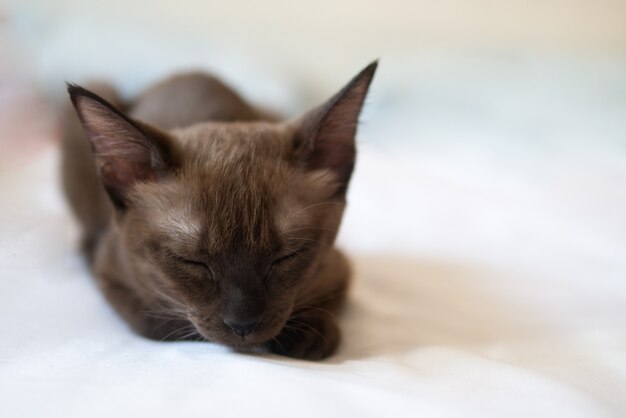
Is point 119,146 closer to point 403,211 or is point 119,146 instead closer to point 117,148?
point 117,148

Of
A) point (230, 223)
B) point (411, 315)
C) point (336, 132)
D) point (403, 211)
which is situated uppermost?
point (336, 132)

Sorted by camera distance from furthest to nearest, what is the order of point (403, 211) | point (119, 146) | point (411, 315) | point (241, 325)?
point (403, 211)
point (411, 315)
point (119, 146)
point (241, 325)

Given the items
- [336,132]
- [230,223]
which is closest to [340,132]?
[336,132]

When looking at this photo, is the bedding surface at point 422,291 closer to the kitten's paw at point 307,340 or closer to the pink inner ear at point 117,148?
the kitten's paw at point 307,340

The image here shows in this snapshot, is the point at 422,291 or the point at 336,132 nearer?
the point at 336,132

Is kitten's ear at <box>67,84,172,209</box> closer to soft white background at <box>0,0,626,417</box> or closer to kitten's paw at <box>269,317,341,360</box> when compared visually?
soft white background at <box>0,0,626,417</box>

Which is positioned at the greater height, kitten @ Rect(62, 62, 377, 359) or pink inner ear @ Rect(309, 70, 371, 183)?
pink inner ear @ Rect(309, 70, 371, 183)

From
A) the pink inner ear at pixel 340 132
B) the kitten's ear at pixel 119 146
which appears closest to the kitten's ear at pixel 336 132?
the pink inner ear at pixel 340 132

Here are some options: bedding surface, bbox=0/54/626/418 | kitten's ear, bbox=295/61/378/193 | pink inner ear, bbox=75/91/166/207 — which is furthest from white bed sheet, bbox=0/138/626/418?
kitten's ear, bbox=295/61/378/193
